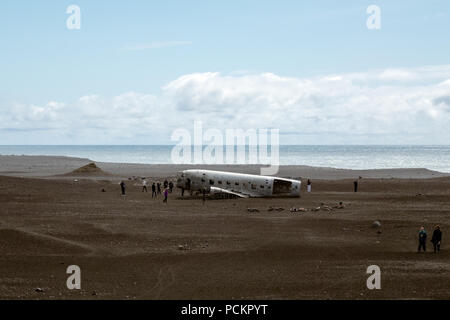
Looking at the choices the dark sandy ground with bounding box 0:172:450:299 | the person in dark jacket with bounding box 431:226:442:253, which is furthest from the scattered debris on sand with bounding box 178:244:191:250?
the person in dark jacket with bounding box 431:226:442:253

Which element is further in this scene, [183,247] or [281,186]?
[281,186]

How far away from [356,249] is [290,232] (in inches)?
209

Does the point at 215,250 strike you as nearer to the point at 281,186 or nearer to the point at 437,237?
the point at 437,237

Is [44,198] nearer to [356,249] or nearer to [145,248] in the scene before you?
[145,248]

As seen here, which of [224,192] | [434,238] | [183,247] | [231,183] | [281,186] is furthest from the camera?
[281,186]

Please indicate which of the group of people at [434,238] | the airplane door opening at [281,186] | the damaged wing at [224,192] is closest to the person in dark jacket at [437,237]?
the group of people at [434,238]

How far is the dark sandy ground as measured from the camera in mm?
20484

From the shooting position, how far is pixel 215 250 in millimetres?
27391

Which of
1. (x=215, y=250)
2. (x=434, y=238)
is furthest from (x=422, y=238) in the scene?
(x=215, y=250)

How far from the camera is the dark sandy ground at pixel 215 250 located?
67.2 feet

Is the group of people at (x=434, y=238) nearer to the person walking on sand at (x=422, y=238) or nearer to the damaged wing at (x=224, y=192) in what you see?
the person walking on sand at (x=422, y=238)

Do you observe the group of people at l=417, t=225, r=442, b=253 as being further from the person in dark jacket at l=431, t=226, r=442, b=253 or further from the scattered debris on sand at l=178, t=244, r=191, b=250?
the scattered debris on sand at l=178, t=244, r=191, b=250

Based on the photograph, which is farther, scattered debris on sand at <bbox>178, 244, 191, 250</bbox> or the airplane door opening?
the airplane door opening
